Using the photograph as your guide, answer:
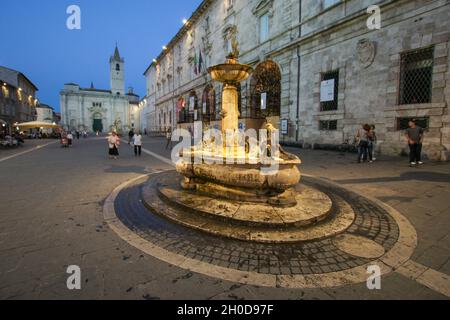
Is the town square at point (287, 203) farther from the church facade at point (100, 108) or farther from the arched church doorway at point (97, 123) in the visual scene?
the arched church doorway at point (97, 123)

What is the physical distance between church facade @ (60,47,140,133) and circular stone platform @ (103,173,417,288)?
229 feet

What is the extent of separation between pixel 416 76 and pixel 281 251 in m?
11.7

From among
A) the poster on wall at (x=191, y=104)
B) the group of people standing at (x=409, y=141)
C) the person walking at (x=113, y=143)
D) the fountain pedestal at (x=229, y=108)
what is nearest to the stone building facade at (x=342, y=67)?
the group of people standing at (x=409, y=141)

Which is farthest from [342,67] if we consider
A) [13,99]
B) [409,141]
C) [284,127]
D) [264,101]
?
[13,99]

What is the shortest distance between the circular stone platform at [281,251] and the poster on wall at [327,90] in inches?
438

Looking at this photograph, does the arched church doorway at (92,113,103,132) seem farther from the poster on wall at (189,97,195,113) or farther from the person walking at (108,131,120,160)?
the person walking at (108,131,120,160)

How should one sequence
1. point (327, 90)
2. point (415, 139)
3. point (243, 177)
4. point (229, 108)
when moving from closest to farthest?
1. point (243, 177)
2. point (229, 108)
3. point (415, 139)
4. point (327, 90)

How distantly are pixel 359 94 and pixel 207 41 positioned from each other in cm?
2082

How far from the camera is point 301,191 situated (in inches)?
220

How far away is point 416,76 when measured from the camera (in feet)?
34.0

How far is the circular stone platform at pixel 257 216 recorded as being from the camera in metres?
3.69

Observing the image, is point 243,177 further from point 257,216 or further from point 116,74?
point 116,74

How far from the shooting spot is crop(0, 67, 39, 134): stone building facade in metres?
35.7
